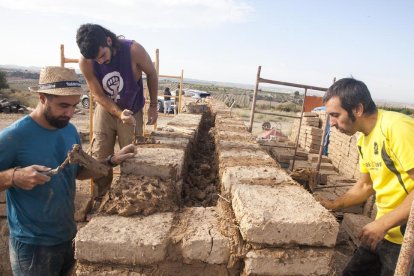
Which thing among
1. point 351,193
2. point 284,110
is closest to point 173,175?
point 351,193

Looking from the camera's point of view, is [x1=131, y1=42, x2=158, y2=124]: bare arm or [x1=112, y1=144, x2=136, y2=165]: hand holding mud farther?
[x1=131, y1=42, x2=158, y2=124]: bare arm

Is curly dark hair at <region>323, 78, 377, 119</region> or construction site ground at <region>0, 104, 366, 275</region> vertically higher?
curly dark hair at <region>323, 78, 377, 119</region>

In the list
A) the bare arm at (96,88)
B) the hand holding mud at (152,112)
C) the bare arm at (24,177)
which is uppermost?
the bare arm at (96,88)

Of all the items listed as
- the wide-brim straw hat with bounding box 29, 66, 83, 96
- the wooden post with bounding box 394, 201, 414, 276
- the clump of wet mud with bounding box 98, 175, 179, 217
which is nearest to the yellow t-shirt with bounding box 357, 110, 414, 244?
the wooden post with bounding box 394, 201, 414, 276

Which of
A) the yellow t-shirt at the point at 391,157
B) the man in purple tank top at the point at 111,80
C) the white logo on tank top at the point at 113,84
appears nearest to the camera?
the yellow t-shirt at the point at 391,157

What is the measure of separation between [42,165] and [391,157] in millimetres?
2239

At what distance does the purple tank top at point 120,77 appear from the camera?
3.15m

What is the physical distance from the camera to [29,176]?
5.91ft

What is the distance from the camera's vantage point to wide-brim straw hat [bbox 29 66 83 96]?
6.66 ft

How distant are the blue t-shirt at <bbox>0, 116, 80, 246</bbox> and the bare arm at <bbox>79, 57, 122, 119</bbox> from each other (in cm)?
79

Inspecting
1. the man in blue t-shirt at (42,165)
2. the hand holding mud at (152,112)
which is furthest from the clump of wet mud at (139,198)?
the hand holding mud at (152,112)

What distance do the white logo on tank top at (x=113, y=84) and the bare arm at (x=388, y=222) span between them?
2.50 metres

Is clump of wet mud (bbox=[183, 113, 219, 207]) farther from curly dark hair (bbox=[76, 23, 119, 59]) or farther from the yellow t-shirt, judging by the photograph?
curly dark hair (bbox=[76, 23, 119, 59])

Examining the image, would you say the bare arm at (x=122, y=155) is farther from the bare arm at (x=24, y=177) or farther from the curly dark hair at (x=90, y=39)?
the curly dark hair at (x=90, y=39)
